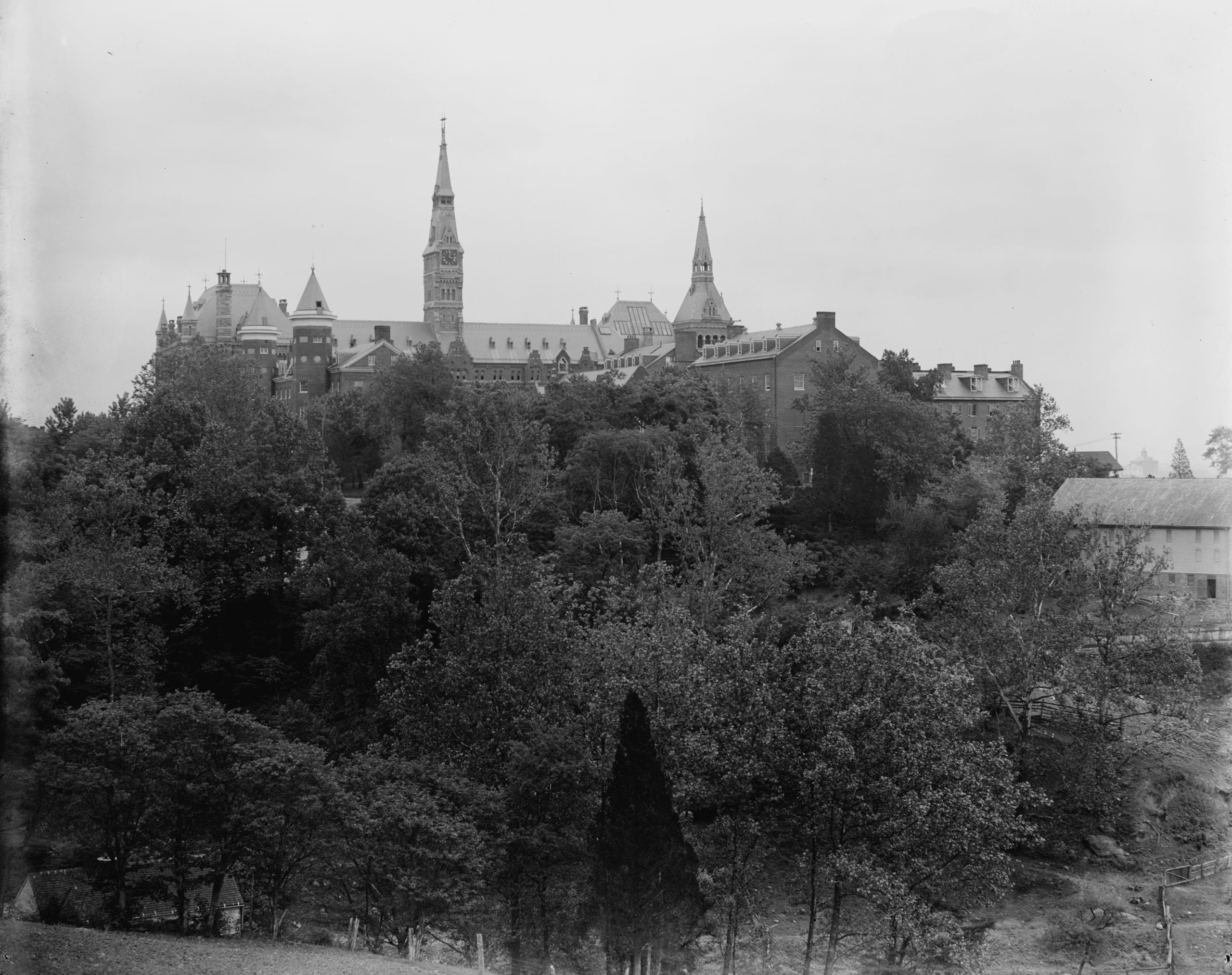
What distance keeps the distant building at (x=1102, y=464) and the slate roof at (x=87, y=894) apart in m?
48.2

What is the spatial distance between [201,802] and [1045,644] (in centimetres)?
2299

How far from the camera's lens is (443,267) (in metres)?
138

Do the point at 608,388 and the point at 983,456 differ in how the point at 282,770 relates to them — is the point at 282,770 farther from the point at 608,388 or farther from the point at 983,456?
the point at 983,456

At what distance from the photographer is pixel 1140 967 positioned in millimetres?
30719

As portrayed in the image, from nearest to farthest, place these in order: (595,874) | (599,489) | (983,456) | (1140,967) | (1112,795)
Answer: (595,874)
(1140,967)
(1112,795)
(599,489)
(983,456)

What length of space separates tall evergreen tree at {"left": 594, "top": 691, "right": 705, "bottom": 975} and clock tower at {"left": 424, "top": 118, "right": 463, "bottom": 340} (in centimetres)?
10792

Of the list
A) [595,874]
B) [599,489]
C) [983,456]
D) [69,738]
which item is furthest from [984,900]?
[983,456]

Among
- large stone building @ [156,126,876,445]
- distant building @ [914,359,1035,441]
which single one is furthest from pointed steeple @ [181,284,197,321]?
distant building @ [914,359,1035,441]

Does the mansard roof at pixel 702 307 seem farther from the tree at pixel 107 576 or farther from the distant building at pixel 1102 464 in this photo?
the tree at pixel 107 576

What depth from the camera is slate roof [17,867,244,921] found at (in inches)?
1035

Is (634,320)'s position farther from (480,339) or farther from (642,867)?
(642,867)

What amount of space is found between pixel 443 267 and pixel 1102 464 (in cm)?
7754

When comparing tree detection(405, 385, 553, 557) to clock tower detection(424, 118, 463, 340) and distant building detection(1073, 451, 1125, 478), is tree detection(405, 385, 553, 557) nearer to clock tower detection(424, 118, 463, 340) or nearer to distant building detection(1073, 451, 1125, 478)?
distant building detection(1073, 451, 1125, 478)

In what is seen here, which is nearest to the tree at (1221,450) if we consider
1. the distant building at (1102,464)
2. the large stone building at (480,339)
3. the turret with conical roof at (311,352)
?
the distant building at (1102,464)
